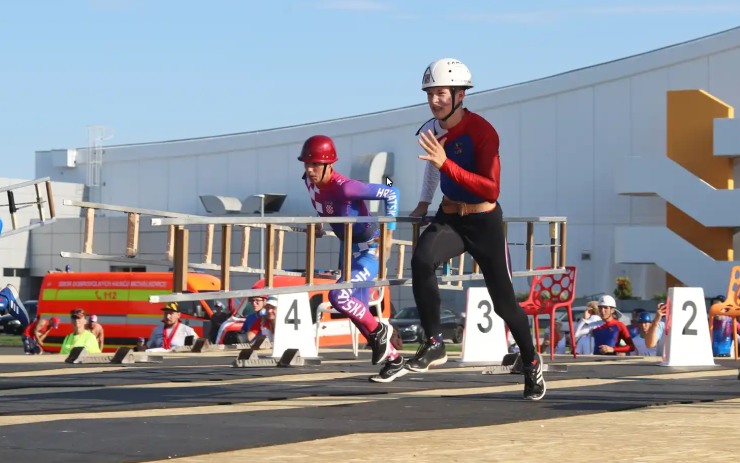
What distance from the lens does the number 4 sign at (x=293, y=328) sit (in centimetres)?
1667

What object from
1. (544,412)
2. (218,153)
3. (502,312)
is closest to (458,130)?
(502,312)

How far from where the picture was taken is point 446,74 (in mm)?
9875

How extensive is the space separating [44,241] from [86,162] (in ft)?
25.3

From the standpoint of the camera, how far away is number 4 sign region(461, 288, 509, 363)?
15680mm

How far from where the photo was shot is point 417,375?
12.2 m

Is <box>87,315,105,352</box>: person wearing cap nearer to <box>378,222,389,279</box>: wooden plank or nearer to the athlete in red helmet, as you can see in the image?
the athlete in red helmet

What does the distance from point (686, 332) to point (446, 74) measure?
6.74m

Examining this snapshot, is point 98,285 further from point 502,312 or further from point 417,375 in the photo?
point 502,312

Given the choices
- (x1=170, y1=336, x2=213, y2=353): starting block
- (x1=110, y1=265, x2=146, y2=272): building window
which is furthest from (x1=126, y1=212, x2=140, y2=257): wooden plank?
(x1=110, y1=265, x2=146, y2=272): building window

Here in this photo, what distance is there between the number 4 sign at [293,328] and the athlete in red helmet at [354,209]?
4.69 meters

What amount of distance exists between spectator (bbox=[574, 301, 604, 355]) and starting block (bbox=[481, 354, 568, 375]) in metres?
5.72

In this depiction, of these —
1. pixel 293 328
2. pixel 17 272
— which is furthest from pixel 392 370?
pixel 17 272

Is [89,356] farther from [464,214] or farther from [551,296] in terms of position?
[464,214]

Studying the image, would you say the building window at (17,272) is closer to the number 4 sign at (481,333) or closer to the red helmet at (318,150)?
the number 4 sign at (481,333)
